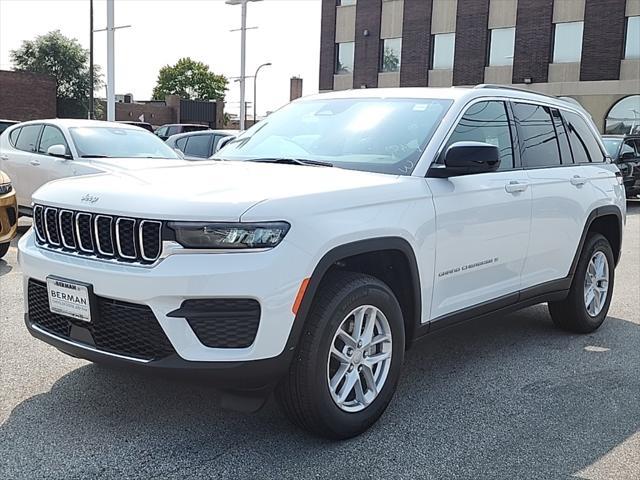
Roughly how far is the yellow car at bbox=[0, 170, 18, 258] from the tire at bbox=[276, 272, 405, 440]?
525cm

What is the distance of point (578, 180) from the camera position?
218 inches

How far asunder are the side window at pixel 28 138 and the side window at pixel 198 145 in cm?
375

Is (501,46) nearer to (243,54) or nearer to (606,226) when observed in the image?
(243,54)

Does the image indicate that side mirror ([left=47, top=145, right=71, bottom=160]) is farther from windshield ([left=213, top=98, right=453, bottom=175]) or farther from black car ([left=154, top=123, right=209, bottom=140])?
black car ([left=154, top=123, right=209, bottom=140])

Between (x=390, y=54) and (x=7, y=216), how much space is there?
30995 mm

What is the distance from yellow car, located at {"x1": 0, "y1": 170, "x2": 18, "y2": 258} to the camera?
760 cm

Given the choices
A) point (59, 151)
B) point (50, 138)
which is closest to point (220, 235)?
point (59, 151)

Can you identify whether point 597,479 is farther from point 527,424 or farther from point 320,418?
point 320,418

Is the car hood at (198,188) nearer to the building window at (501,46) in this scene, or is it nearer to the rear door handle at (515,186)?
the rear door handle at (515,186)

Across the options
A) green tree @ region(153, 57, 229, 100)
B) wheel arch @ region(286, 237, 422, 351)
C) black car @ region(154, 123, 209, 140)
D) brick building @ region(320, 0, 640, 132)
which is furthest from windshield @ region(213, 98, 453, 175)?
green tree @ region(153, 57, 229, 100)

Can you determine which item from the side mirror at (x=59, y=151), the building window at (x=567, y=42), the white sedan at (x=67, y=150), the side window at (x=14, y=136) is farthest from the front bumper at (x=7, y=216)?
the building window at (x=567, y=42)

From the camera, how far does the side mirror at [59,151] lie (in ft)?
31.0

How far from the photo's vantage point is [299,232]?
3.25 metres

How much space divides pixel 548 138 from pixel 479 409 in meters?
2.30
